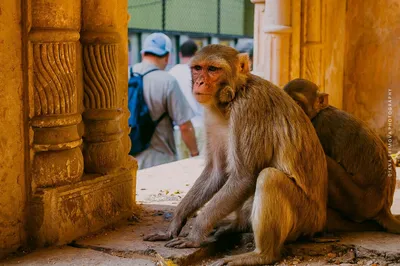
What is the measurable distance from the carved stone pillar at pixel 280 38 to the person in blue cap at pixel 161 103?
42.0 inches

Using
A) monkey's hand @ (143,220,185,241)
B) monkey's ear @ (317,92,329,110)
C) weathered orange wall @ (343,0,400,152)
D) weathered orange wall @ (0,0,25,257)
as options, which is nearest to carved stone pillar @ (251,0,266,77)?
weathered orange wall @ (343,0,400,152)

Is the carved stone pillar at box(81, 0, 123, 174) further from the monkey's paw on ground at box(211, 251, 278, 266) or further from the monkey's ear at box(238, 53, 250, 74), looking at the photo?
the monkey's paw on ground at box(211, 251, 278, 266)

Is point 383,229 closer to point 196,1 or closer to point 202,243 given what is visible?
point 202,243

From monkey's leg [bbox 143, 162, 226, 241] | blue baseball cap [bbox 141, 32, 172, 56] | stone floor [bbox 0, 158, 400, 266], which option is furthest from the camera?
blue baseball cap [bbox 141, 32, 172, 56]

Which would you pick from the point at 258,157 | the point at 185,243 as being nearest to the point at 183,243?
the point at 185,243

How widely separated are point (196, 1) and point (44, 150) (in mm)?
18200

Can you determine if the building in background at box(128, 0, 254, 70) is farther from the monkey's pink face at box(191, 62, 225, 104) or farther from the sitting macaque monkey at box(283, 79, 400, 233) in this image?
the monkey's pink face at box(191, 62, 225, 104)

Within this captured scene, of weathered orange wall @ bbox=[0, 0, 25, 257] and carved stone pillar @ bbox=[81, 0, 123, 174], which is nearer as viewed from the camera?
weathered orange wall @ bbox=[0, 0, 25, 257]

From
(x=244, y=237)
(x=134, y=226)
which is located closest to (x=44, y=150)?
(x=134, y=226)

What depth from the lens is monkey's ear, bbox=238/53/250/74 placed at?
4.91 meters

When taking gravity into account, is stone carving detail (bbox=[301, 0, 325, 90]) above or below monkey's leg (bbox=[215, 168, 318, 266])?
above

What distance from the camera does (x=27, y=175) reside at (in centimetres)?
473

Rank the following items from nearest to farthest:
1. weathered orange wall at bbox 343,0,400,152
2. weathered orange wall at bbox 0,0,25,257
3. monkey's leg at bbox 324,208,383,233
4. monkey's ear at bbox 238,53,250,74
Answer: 1. weathered orange wall at bbox 0,0,25,257
2. monkey's ear at bbox 238,53,250,74
3. monkey's leg at bbox 324,208,383,233
4. weathered orange wall at bbox 343,0,400,152

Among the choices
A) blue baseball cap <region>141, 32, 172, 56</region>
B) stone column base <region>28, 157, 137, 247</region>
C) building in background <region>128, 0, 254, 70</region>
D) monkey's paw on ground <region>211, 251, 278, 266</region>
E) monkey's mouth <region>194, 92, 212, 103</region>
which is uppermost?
building in background <region>128, 0, 254, 70</region>
